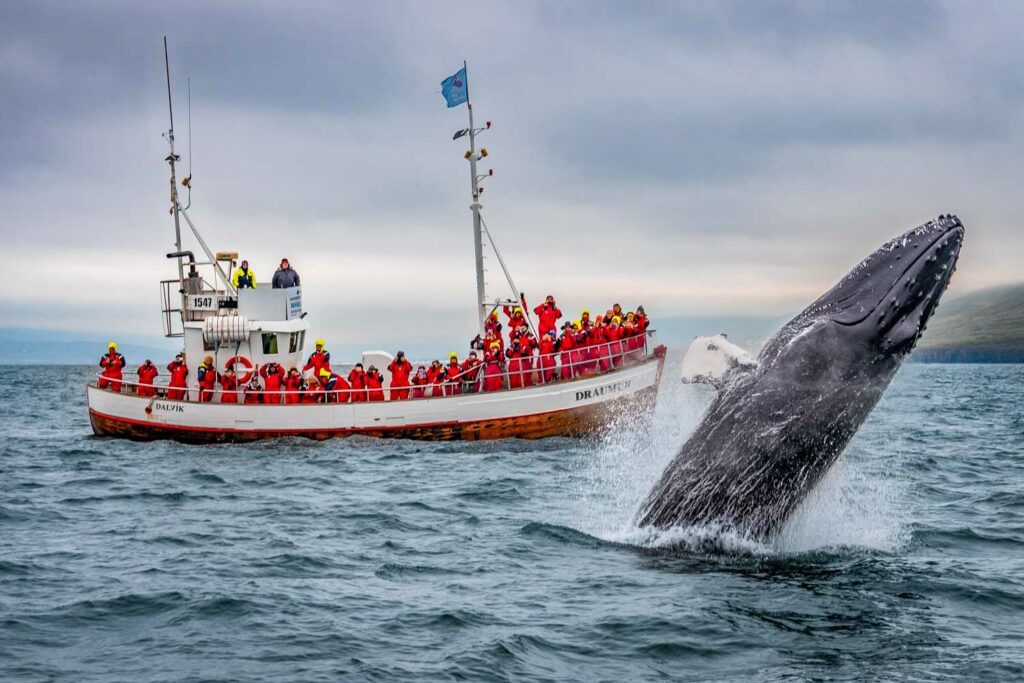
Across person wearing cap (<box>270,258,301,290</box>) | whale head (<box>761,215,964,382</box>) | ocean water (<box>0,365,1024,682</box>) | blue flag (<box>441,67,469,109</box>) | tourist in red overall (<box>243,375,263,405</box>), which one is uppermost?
blue flag (<box>441,67,469,109</box>)

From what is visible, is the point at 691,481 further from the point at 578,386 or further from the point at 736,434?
the point at 578,386

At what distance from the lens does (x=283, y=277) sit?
29062 millimetres

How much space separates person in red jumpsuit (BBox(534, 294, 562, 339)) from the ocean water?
35.1 ft

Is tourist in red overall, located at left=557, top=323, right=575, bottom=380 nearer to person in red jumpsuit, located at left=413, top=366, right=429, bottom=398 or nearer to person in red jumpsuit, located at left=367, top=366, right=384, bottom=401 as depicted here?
person in red jumpsuit, located at left=413, top=366, right=429, bottom=398

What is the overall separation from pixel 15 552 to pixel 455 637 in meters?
6.56

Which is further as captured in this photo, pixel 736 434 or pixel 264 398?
pixel 264 398

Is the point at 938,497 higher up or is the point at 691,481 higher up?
the point at 691,481

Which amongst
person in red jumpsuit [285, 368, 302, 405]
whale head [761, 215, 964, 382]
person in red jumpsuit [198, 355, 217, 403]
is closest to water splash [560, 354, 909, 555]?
whale head [761, 215, 964, 382]

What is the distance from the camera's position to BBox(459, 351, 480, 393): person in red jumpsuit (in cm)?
2738

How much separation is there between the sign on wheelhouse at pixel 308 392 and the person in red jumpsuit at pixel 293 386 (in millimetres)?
45

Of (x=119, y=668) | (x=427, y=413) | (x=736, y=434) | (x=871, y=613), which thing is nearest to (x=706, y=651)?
(x=871, y=613)

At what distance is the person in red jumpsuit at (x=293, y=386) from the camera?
26.6 metres

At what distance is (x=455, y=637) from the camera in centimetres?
861

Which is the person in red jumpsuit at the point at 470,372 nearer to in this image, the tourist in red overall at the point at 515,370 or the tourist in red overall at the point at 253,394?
the tourist in red overall at the point at 515,370
